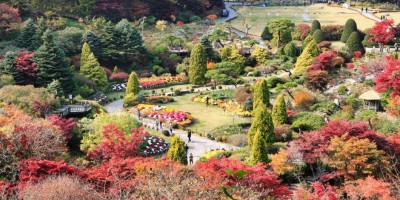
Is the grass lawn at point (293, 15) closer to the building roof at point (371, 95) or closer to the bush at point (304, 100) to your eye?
the bush at point (304, 100)

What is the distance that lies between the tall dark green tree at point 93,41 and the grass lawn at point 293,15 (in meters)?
24.6

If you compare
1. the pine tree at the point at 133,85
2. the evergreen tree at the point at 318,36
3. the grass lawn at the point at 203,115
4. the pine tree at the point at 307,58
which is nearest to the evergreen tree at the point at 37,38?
the pine tree at the point at 133,85

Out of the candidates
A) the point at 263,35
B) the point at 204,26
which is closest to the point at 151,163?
the point at 263,35

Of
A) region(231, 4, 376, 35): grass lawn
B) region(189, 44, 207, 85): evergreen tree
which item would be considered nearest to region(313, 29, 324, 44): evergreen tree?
region(231, 4, 376, 35): grass lawn

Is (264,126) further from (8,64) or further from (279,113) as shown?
(8,64)

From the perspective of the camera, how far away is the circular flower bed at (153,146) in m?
33.3

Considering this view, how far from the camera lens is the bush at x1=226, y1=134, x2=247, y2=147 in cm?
3516

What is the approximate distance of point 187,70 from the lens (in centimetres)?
5369

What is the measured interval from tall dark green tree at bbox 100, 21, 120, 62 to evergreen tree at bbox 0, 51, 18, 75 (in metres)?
13.7

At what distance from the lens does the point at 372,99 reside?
3838 centimetres

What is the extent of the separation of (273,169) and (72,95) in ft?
65.7

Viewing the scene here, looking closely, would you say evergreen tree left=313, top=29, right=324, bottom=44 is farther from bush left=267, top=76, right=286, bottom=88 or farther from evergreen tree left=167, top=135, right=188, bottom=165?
evergreen tree left=167, top=135, right=188, bottom=165

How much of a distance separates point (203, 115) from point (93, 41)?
18026 millimetres

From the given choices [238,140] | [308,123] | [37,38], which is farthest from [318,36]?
[37,38]
